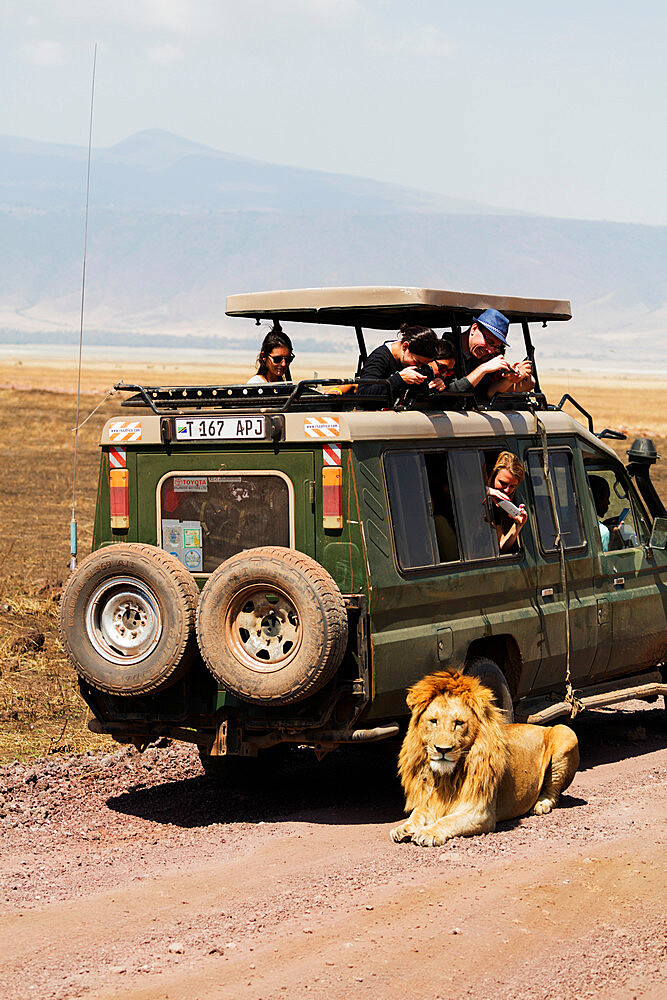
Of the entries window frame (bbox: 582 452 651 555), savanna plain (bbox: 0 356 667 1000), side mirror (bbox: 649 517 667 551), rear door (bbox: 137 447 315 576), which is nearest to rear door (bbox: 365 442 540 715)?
rear door (bbox: 137 447 315 576)

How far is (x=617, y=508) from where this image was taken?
983 cm

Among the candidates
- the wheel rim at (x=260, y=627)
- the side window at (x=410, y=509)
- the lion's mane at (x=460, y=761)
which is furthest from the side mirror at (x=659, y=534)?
the wheel rim at (x=260, y=627)

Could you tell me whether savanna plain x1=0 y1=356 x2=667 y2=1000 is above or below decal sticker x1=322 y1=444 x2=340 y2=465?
below

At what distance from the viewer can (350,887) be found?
6324 mm

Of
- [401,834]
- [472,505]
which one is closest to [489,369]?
[472,505]

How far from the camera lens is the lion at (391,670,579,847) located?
709 centimetres

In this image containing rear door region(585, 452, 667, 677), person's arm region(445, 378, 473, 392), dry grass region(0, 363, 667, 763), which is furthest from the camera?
dry grass region(0, 363, 667, 763)

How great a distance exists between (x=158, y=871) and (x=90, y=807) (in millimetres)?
1522

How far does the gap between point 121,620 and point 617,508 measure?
390 cm

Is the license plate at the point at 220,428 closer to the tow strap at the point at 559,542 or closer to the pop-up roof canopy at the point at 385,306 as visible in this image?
the pop-up roof canopy at the point at 385,306

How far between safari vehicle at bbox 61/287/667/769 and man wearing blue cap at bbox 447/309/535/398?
10 cm

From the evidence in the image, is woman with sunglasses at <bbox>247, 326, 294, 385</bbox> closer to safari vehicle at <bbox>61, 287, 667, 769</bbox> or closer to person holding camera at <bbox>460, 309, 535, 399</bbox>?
safari vehicle at <bbox>61, 287, 667, 769</bbox>

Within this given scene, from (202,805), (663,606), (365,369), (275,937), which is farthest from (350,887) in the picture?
(663,606)

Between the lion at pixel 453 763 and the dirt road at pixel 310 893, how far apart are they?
13 cm
